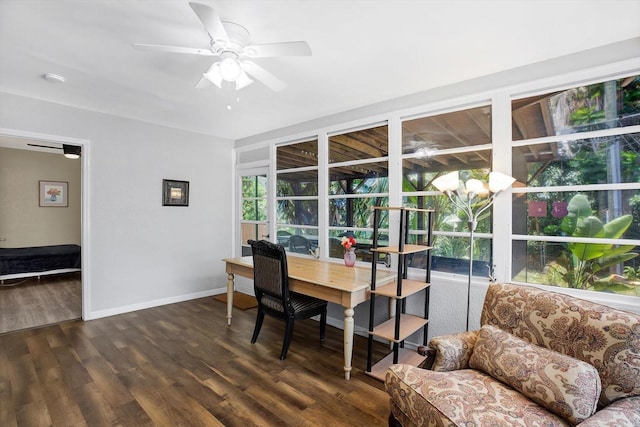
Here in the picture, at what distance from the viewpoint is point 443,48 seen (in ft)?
7.22

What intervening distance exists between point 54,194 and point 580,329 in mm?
8277

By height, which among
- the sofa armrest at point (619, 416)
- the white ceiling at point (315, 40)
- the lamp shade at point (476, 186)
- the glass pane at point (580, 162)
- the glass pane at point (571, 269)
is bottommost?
the sofa armrest at point (619, 416)

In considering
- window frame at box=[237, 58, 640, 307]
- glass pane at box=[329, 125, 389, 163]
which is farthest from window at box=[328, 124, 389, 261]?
window frame at box=[237, 58, 640, 307]

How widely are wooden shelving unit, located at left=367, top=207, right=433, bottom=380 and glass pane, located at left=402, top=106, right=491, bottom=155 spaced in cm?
67

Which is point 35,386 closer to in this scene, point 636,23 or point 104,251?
point 104,251

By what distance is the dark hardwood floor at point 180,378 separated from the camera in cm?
195

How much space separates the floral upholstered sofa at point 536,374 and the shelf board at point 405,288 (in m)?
0.63

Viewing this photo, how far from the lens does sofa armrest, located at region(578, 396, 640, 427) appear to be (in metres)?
1.13

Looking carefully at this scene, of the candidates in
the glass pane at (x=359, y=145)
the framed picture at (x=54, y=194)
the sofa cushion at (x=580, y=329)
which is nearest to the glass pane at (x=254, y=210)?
the glass pane at (x=359, y=145)

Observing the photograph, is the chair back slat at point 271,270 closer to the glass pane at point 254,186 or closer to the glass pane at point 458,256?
the glass pane at point 458,256

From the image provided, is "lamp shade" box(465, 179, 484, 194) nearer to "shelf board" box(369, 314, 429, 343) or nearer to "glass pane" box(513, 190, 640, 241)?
"glass pane" box(513, 190, 640, 241)

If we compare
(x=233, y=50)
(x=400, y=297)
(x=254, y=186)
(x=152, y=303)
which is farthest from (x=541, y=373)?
(x=152, y=303)

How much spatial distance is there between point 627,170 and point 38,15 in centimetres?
396

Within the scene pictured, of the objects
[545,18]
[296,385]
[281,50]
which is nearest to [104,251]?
[296,385]
